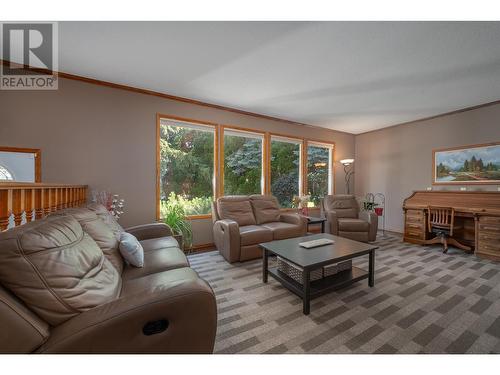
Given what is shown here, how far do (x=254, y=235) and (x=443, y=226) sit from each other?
319 cm

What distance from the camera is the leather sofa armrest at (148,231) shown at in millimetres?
2477

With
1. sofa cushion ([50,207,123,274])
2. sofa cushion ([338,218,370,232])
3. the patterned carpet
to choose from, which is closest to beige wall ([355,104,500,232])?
sofa cushion ([338,218,370,232])

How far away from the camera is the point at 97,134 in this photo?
290 cm

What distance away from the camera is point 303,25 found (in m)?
1.84

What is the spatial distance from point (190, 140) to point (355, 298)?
330 centimetres

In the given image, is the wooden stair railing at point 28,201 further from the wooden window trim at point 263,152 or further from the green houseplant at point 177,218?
the wooden window trim at point 263,152

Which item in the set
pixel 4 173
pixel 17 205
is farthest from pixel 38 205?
pixel 4 173

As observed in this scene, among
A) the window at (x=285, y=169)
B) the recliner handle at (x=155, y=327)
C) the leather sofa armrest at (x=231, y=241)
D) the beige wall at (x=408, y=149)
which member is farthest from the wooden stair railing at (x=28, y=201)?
the beige wall at (x=408, y=149)

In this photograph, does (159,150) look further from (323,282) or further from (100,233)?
(323,282)
